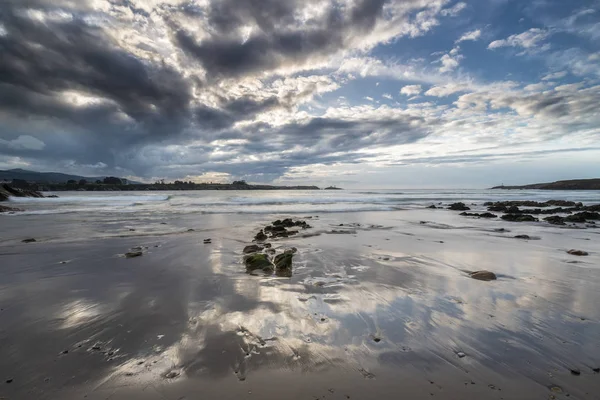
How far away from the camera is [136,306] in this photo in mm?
4328

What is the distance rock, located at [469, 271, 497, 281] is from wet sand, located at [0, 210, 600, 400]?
0.17m

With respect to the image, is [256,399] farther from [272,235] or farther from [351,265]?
[272,235]

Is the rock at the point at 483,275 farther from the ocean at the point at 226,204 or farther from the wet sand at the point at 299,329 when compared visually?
the ocean at the point at 226,204

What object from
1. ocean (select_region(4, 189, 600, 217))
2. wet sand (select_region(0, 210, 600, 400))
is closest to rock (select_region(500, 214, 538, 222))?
ocean (select_region(4, 189, 600, 217))

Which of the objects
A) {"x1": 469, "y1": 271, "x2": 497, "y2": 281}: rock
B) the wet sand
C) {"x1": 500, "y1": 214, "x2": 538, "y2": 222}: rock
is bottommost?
{"x1": 500, "y1": 214, "x2": 538, "y2": 222}: rock

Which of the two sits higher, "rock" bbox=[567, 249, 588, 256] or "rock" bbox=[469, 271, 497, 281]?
"rock" bbox=[469, 271, 497, 281]

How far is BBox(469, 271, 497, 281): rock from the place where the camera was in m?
5.89

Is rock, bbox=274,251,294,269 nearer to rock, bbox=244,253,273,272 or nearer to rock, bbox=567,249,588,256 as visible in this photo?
rock, bbox=244,253,273,272

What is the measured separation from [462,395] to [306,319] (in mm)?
2027

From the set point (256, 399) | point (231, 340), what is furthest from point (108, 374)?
point (256, 399)

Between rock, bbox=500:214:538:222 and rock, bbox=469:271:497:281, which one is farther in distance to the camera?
rock, bbox=500:214:538:222

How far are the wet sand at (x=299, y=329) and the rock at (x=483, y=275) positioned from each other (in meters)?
0.17

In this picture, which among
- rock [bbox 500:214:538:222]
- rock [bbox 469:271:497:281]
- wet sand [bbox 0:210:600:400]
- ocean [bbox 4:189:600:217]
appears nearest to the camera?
wet sand [bbox 0:210:600:400]

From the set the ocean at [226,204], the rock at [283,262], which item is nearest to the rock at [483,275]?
the rock at [283,262]
